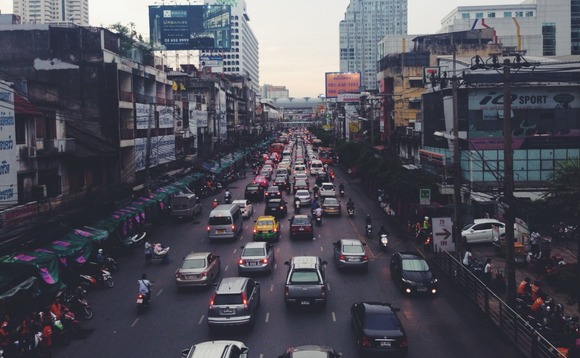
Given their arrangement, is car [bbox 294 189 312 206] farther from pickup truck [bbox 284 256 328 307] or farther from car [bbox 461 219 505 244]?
pickup truck [bbox 284 256 328 307]

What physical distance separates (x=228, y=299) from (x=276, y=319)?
2.44 m

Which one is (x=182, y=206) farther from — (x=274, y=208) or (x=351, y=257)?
(x=351, y=257)

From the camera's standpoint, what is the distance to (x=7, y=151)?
84.2 ft

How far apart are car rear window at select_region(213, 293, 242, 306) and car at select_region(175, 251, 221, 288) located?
555 cm

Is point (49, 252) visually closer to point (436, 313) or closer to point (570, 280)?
point (436, 313)

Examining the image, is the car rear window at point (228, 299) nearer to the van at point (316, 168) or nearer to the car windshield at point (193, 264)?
the car windshield at point (193, 264)

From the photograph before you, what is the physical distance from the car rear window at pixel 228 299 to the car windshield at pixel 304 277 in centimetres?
318

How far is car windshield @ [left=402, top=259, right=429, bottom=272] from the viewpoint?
2455 centimetres

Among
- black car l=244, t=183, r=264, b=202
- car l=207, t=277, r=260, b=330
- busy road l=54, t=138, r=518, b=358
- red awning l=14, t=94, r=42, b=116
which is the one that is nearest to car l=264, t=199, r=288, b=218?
black car l=244, t=183, r=264, b=202

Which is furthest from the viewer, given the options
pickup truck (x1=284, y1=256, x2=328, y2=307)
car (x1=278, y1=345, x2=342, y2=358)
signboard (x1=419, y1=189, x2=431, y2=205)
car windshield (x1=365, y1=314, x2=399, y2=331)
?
signboard (x1=419, y1=189, x2=431, y2=205)

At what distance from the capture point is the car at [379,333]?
54.6 feet

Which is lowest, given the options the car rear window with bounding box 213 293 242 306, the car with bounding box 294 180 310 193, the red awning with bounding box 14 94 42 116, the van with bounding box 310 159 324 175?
the car rear window with bounding box 213 293 242 306

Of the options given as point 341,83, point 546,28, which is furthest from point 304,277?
point 341,83

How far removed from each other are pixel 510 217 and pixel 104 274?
1769 cm
